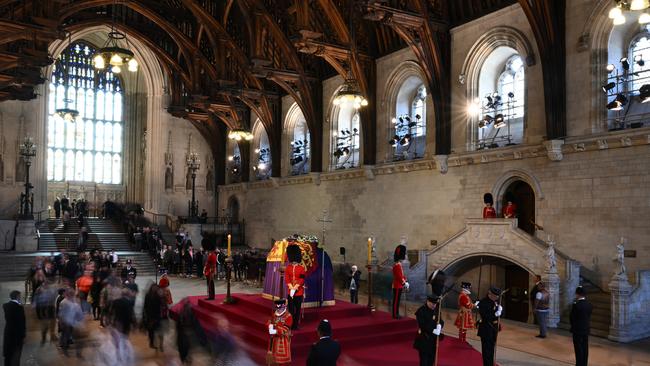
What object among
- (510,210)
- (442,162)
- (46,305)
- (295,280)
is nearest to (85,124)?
(442,162)

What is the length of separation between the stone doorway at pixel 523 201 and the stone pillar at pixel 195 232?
17.4m

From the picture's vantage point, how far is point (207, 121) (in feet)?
109

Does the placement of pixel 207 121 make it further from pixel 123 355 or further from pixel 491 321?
pixel 491 321

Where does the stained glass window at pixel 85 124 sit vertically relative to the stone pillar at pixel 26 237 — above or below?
above

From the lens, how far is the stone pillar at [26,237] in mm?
23953

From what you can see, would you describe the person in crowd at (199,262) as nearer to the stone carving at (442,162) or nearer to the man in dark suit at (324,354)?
the stone carving at (442,162)

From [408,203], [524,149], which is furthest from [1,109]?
[524,149]

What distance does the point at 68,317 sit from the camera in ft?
31.5

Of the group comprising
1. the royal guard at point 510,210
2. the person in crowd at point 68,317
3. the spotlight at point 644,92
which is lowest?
the person in crowd at point 68,317

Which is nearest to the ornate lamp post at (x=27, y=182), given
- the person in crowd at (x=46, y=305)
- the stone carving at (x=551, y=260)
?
the person in crowd at (x=46, y=305)

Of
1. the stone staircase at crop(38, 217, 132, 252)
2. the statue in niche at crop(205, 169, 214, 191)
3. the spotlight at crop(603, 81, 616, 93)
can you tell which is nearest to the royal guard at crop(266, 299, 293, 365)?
the spotlight at crop(603, 81, 616, 93)

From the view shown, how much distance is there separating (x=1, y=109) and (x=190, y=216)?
11.2 metres

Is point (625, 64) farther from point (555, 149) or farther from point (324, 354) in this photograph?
point (324, 354)

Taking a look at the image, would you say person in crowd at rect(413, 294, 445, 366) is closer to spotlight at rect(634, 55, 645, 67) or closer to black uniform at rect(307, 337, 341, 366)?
black uniform at rect(307, 337, 341, 366)
